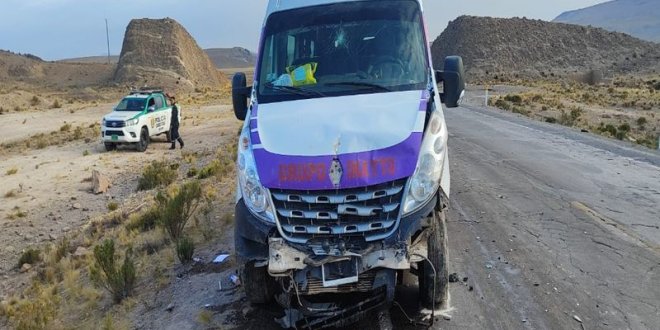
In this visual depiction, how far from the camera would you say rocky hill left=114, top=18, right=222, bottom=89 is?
250ft

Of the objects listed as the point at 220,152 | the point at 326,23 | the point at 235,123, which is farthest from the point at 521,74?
the point at 326,23

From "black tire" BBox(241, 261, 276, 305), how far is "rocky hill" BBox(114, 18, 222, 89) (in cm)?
7151

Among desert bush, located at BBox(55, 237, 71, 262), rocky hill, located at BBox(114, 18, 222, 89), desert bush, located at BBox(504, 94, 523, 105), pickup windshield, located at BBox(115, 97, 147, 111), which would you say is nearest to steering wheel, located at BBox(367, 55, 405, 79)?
desert bush, located at BBox(55, 237, 71, 262)

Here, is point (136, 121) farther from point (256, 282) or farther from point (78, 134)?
point (256, 282)

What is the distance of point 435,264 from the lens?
4797 mm

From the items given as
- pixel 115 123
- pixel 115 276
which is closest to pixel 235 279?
pixel 115 276

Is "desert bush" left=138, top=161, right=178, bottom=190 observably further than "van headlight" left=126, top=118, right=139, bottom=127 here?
No

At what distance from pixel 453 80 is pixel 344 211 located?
2254 millimetres

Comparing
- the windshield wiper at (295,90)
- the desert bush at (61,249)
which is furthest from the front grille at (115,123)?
the windshield wiper at (295,90)

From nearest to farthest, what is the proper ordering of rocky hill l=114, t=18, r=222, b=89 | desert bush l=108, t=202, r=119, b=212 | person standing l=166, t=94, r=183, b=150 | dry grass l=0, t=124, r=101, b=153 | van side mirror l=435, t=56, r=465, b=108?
van side mirror l=435, t=56, r=465, b=108 < desert bush l=108, t=202, r=119, b=212 < person standing l=166, t=94, r=183, b=150 < dry grass l=0, t=124, r=101, b=153 < rocky hill l=114, t=18, r=222, b=89

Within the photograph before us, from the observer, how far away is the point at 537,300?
5.41 meters

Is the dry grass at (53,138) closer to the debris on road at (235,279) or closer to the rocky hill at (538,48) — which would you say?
the debris on road at (235,279)

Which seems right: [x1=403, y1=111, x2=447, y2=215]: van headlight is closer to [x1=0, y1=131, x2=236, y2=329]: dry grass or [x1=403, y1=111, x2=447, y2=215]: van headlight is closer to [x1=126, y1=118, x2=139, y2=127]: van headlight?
[x1=0, y1=131, x2=236, y2=329]: dry grass

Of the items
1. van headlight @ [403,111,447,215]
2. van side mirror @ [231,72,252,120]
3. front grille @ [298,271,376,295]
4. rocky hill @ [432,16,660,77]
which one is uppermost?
rocky hill @ [432,16,660,77]
